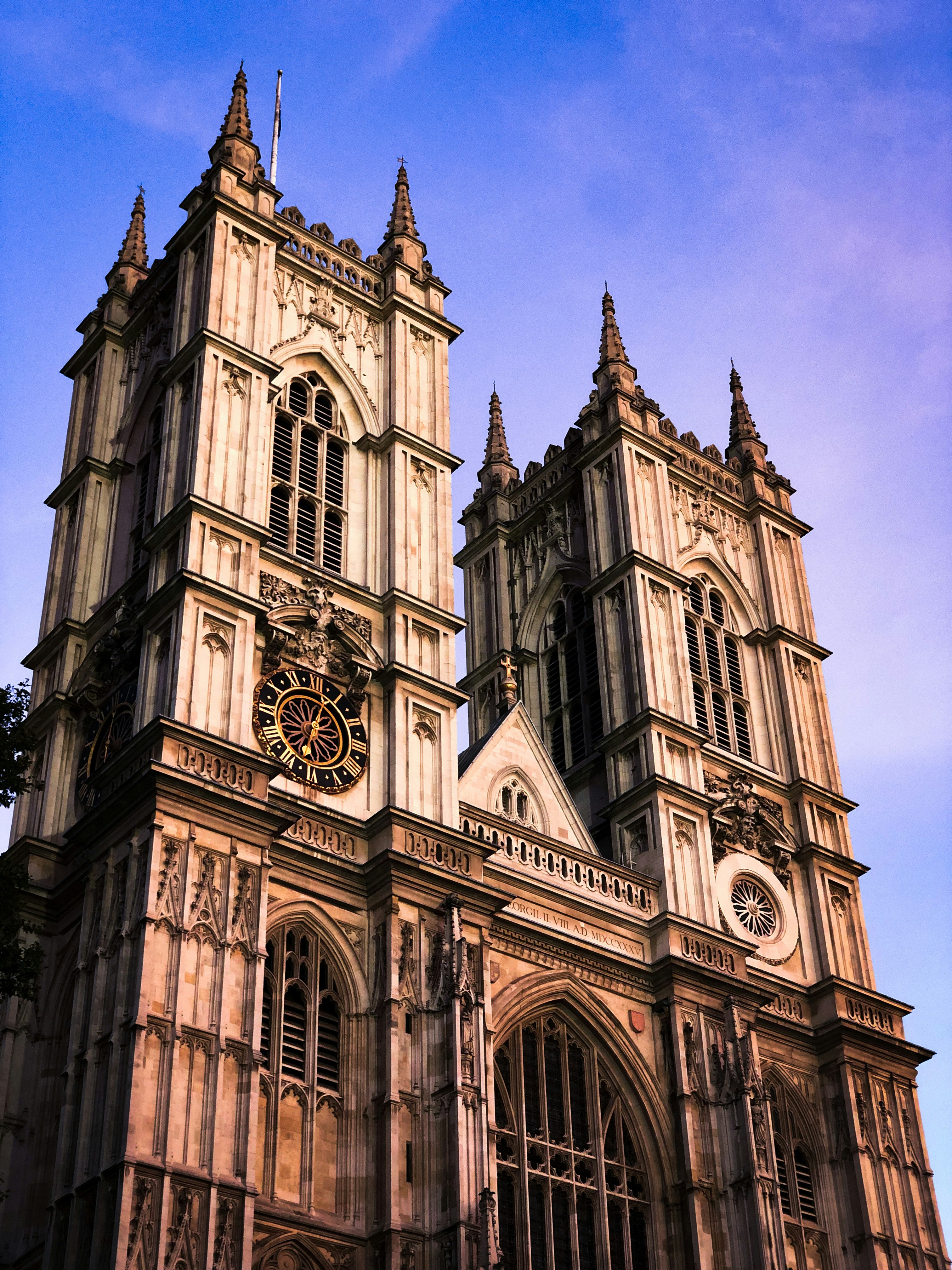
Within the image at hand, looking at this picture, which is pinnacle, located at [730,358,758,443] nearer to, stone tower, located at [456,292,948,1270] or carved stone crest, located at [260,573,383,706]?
stone tower, located at [456,292,948,1270]

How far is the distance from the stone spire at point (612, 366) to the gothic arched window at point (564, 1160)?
19624 millimetres

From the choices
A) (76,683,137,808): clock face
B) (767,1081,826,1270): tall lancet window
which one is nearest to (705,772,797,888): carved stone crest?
(767,1081,826,1270): tall lancet window

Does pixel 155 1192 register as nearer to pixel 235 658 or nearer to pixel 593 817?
pixel 235 658

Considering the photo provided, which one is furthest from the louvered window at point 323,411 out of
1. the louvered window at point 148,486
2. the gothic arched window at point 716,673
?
the gothic arched window at point 716,673

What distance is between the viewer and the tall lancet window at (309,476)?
37719mm

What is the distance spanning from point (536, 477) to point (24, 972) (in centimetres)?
2713

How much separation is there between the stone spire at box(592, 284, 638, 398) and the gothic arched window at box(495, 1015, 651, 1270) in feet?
64.4

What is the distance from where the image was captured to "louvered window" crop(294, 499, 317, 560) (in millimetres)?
37562

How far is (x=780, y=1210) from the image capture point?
34.2 metres

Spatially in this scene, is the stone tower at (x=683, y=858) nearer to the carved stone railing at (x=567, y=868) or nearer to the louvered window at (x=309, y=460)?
the carved stone railing at (x=567, y=868)

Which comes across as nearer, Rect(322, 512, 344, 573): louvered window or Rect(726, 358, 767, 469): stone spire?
Rect(322, 512, 344, 573): louvered window

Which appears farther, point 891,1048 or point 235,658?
point 891,1048

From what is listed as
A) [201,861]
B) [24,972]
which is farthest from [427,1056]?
[24,972]

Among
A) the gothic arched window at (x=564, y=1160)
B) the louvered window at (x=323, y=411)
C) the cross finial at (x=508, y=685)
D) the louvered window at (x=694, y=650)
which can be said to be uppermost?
the louvered window at (x=323, y=411)
